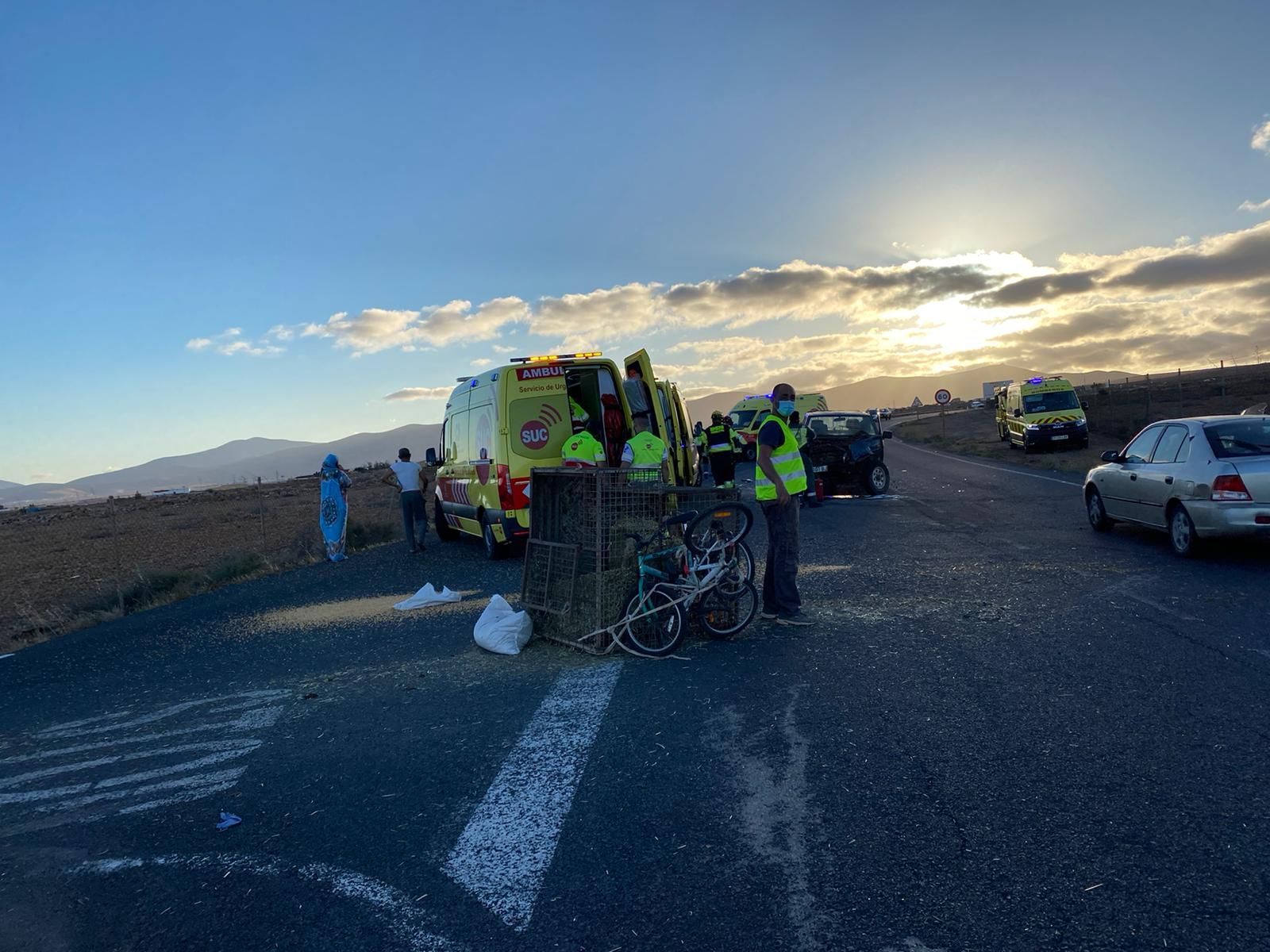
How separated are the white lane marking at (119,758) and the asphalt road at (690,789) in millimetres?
24

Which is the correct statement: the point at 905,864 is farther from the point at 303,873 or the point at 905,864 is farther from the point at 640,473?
the point at 640,473

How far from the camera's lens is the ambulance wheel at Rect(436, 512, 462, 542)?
1658cm

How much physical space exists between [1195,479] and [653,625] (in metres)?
6.45

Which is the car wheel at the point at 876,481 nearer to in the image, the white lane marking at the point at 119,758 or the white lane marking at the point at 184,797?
A: the white lane marking at the point at 119,758

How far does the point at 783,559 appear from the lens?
783 cm

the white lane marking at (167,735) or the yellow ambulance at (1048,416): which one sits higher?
the yellow ambulance at (1048,416)

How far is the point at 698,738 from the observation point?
5020 millimetres

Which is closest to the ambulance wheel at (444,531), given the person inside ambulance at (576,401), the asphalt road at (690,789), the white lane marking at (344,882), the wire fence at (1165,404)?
the person inside ambulance at (576,401)

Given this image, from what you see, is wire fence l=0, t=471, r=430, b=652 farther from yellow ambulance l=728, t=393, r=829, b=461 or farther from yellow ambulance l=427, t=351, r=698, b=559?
yellow ambulance l=728, t=393, r=829, b=461

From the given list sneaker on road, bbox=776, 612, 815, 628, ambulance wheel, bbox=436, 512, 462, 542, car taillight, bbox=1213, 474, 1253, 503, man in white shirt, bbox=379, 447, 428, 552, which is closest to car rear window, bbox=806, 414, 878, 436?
ambulance wheel, bbox=436, 512, 462, 542

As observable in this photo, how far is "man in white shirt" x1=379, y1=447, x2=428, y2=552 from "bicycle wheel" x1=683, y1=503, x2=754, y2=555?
8.58 m

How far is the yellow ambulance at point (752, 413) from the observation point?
99.9 feet

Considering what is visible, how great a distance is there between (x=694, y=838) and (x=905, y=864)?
822 mm

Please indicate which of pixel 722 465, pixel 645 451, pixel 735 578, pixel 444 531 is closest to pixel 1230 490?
Answer: pixel 735 578
